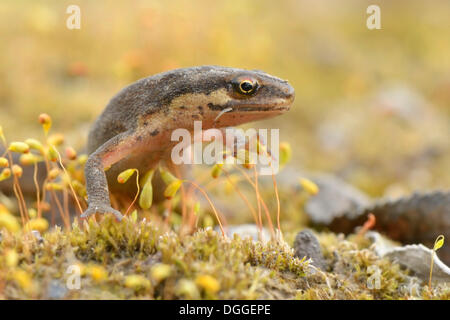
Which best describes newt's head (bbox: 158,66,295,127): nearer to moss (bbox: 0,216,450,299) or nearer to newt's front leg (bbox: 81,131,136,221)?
newt's front leg (bbox: 81,131,136,221)

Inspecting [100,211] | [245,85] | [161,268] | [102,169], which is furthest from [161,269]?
[245,85]

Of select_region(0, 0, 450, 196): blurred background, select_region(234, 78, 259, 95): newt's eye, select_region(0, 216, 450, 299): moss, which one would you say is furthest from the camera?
select_region(0, 0, 450, 196): blurred background

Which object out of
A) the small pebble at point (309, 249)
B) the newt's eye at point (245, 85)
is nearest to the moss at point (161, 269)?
the small pebble at point (309, 249)

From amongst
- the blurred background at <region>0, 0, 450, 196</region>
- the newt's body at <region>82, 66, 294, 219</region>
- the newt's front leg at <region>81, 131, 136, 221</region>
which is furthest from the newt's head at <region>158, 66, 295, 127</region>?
the blurred background at <region>0, 0, 450, 196</region>

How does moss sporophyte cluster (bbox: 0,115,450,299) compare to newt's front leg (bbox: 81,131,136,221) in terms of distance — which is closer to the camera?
moss sporophyte cluster (bbox: 0,115,450,299)

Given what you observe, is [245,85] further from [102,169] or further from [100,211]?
[100,211]
